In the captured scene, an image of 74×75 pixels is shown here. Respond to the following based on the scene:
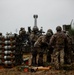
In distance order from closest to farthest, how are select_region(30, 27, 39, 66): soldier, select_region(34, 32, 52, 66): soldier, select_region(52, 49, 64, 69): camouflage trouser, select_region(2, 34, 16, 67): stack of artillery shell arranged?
select_region(52, 49, 64, 69): camouflage trouser
select_region(34, 32, 52, 66): soldier
select_region(30, 27, 39, 66): soldier
select_region(2, 34, 16, 67): stack of artillery shell

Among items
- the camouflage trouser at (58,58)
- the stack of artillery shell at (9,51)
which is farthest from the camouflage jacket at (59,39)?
the stack of artillery shell at (9,51)

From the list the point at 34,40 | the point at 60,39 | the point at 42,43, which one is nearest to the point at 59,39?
the point at 60,39

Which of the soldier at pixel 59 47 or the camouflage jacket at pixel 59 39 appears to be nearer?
the soldier at pixel 59 47

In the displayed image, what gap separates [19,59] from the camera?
18.7m

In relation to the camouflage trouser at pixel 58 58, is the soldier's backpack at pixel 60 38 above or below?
above

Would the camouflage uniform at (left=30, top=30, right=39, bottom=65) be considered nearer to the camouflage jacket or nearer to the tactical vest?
the camouflage jacket

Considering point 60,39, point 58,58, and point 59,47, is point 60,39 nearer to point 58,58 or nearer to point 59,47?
point 59,47

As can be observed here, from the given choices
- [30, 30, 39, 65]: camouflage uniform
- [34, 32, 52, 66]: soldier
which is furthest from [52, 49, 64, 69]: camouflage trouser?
[30, 30, 39, 65]: camouflage uniform

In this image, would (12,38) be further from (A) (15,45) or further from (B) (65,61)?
(B) (65,61)

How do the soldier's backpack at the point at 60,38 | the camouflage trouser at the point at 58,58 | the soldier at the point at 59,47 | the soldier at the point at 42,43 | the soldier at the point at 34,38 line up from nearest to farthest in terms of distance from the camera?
the camouflage trouser at the point at 58,58 → the soldier at the point at 59,47 → the soldier's backpack at the point at 60,38 → the soldier at the point at 42,43 → the soldier at the point at 34,38

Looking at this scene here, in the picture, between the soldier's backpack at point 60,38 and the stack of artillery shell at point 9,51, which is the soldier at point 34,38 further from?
the soldier's backpack at point 60,38

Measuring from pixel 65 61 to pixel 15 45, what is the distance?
389cm

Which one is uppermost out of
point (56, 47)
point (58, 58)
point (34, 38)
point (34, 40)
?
point (34, 38)

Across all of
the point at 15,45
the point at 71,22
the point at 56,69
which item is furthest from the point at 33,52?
the point at 71,22
